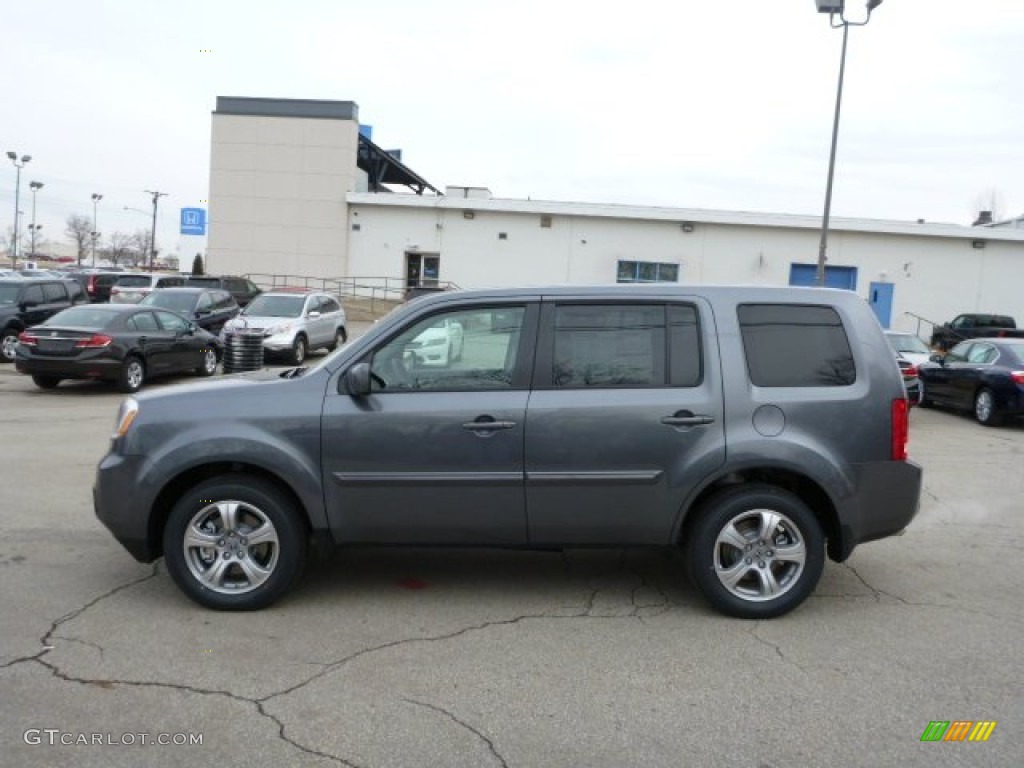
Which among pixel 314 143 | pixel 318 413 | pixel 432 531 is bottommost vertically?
pixel 432 531

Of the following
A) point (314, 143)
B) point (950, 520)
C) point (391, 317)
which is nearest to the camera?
point (391, 317)

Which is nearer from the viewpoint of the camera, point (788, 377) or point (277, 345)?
point (788, 377)

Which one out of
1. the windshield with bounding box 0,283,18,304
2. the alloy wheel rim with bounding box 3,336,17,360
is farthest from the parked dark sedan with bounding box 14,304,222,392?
the windshield with bounding box 0,283,18,304

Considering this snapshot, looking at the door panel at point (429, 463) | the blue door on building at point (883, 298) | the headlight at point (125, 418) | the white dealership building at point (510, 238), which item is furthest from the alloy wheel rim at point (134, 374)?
the blue door on building at point (883, 298)

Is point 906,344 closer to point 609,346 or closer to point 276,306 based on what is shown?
point 276,306

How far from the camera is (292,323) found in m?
20.0

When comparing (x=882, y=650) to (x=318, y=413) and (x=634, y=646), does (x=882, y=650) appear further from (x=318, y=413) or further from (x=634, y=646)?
(x=318, y=413)

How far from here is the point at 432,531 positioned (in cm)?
472

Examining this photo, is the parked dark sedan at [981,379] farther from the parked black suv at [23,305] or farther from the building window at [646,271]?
the building window at [646,271]

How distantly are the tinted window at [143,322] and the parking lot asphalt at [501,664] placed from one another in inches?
378

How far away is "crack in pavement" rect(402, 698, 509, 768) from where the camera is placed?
10.9 feet

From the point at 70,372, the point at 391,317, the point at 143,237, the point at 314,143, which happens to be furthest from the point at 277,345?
the point at 143,237

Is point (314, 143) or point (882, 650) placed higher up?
point (314, 143)

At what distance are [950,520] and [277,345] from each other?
50.1 feet
